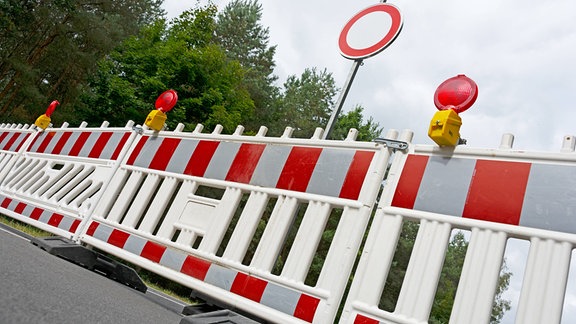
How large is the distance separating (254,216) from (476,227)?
1495mm

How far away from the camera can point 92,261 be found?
12.0 ft

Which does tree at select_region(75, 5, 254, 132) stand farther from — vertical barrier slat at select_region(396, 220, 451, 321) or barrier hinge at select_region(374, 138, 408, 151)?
vertical barrier slat at select_region(396, 220, 451, 321)

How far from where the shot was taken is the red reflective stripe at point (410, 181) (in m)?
2.44

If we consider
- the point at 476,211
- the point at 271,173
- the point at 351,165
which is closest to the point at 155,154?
the point at 271,173

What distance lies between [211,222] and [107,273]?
1.36m

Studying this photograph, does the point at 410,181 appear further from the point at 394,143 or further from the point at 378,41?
the point at 378,41

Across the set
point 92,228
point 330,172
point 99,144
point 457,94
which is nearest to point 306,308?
point 330,172

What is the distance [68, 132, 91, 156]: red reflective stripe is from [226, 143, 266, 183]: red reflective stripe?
264 centimetres

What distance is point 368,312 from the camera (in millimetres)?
2178

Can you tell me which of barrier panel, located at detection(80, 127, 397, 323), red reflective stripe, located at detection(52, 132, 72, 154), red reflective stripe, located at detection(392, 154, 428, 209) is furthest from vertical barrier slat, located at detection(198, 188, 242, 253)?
red reflective stripe, located at detection(52, 132, 72, 154)

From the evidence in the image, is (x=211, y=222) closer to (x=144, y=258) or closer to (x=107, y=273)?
(x=144, y=258)

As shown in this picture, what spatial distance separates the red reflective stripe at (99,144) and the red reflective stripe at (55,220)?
2.57 feet

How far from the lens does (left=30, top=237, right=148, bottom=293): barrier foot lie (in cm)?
353

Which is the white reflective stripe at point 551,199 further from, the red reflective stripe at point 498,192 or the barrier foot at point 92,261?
the barrier foot at point 92,261
